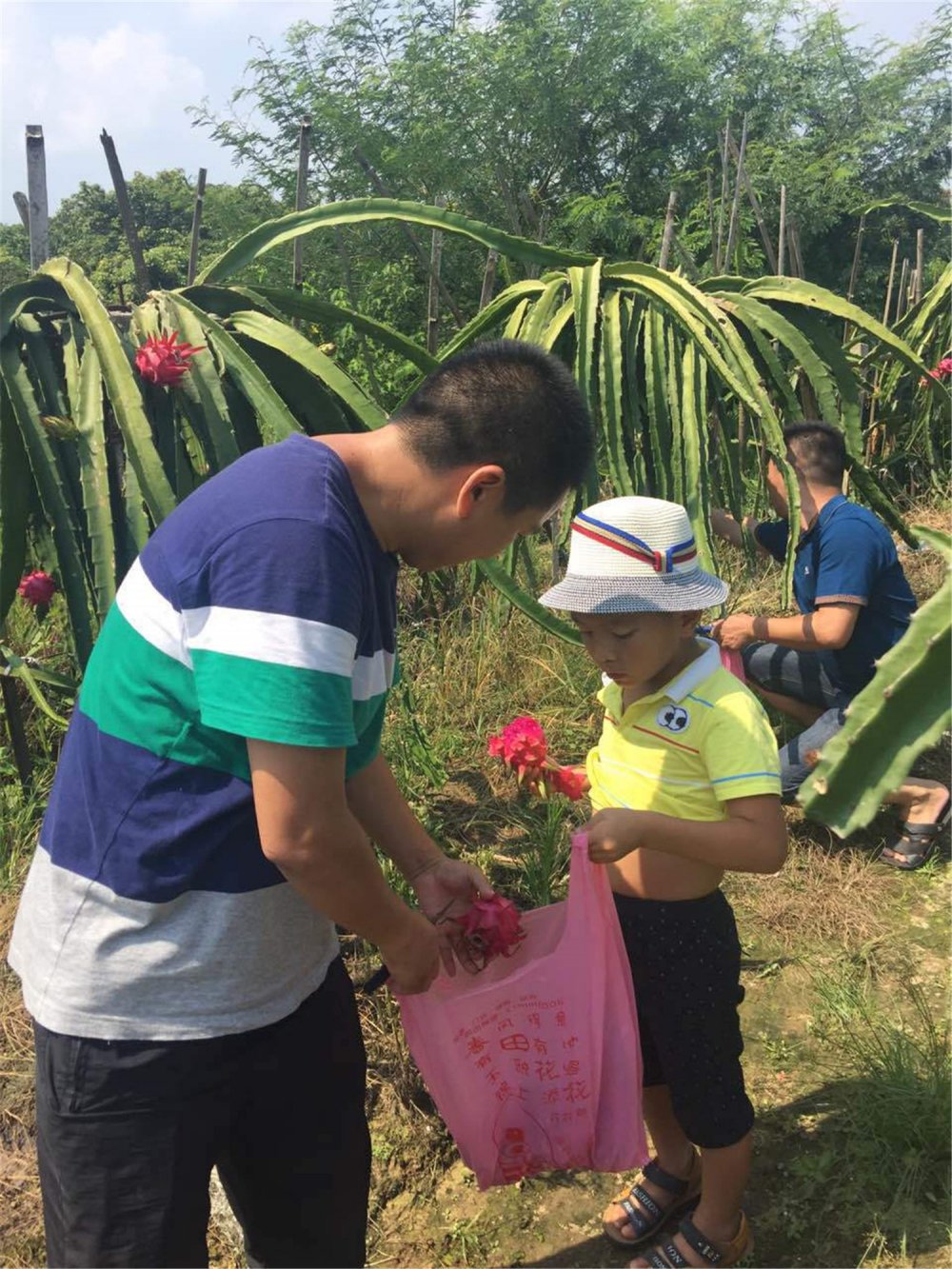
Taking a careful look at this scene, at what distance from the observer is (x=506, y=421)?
1192mm

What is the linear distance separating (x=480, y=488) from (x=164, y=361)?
1.25 metres

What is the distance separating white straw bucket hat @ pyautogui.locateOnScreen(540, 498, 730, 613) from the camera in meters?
1.62

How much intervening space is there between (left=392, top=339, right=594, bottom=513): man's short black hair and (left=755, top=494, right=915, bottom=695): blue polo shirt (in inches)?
78.9

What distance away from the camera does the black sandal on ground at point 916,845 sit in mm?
3135

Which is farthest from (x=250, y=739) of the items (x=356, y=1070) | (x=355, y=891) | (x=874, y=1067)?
(x=874, y=1067)

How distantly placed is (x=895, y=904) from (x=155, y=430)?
2513mm

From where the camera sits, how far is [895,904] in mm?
2961

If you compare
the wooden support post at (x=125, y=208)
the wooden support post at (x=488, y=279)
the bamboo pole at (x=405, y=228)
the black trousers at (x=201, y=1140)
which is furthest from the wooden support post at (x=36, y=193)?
the black trousers at (x=201, y=1140)

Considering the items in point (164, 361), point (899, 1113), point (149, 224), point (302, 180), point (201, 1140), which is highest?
point (149, 224)

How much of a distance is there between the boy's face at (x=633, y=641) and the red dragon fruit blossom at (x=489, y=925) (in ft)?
1.45

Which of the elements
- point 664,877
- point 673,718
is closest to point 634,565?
point 673,718

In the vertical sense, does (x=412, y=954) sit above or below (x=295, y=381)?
below

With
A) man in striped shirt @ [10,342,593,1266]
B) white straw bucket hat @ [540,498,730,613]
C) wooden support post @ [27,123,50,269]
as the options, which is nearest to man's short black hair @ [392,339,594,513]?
man in striped shirt @ [10,342,593,1266]

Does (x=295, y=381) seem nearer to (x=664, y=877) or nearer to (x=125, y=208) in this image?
(x=125, y=208)
